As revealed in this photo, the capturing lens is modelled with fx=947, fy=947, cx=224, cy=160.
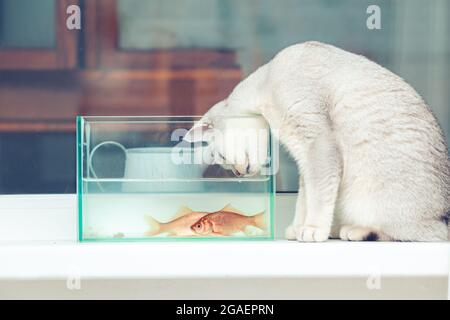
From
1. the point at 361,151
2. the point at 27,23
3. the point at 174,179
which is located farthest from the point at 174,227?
the point at 27,23

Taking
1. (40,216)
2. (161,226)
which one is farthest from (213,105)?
(40,216)

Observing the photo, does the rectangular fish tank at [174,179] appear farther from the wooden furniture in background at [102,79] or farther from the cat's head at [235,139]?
the wooden furniture in background at [102,79]

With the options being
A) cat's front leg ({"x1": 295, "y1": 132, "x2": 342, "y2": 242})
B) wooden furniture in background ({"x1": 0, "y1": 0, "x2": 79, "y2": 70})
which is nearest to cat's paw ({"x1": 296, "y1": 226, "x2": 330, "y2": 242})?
cat's front leg ({"x1": 295, "y1": 132, "x2": 342, "y2": 242})

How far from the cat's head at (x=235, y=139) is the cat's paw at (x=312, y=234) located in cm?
19

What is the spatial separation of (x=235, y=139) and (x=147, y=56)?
1.19ft

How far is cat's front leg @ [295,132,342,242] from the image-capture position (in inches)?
82.9

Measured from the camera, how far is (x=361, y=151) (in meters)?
2.11

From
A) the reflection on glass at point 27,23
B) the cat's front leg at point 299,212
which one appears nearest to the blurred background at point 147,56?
the reflection on glass at point 27,23

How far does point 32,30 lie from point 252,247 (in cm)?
81

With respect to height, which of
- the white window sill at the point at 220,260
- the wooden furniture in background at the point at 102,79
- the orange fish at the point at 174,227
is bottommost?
the white window sill at the point at 220,260

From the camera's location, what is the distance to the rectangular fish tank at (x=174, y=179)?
2.16 meters

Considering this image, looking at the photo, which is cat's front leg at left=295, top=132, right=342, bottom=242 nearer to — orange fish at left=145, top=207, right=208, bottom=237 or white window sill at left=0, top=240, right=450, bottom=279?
white window sill at left=0, top=240, right=450, bottom=279

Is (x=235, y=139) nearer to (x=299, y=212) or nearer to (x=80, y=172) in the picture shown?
(x=299, y=212)
